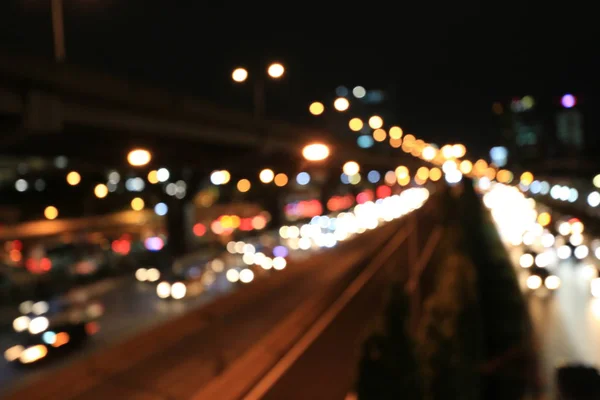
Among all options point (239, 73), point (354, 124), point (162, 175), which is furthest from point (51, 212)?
point (239, 73)

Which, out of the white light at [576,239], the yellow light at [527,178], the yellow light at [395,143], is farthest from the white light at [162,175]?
the yellow light at [527,178]

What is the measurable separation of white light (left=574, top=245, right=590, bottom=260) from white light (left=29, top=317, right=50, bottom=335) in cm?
3932

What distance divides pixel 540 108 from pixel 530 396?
9231cm

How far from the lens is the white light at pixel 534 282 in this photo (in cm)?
3416

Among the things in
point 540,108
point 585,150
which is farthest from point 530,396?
point 540,108

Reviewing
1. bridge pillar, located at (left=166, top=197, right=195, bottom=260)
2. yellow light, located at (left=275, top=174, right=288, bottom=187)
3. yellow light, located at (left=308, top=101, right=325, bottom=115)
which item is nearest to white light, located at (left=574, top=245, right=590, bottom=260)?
yellow light, located at (left=275, top=174, right=288, bottom=187)

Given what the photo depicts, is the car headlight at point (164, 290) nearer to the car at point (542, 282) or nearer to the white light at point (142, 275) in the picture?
the white light at point (142, 275)

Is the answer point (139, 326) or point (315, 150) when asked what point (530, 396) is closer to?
point (315, 150)

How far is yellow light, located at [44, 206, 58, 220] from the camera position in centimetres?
4822

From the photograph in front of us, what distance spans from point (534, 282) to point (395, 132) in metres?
27.2

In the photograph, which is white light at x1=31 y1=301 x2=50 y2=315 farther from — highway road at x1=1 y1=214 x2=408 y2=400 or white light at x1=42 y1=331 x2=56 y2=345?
white light at x1=42 y1=331 x2=56 y2=345

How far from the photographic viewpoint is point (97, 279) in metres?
36.7

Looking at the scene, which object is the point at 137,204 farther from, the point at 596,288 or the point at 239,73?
the point at 239,73

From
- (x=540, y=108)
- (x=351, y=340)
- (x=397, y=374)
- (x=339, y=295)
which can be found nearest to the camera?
(x=397, y=374)
